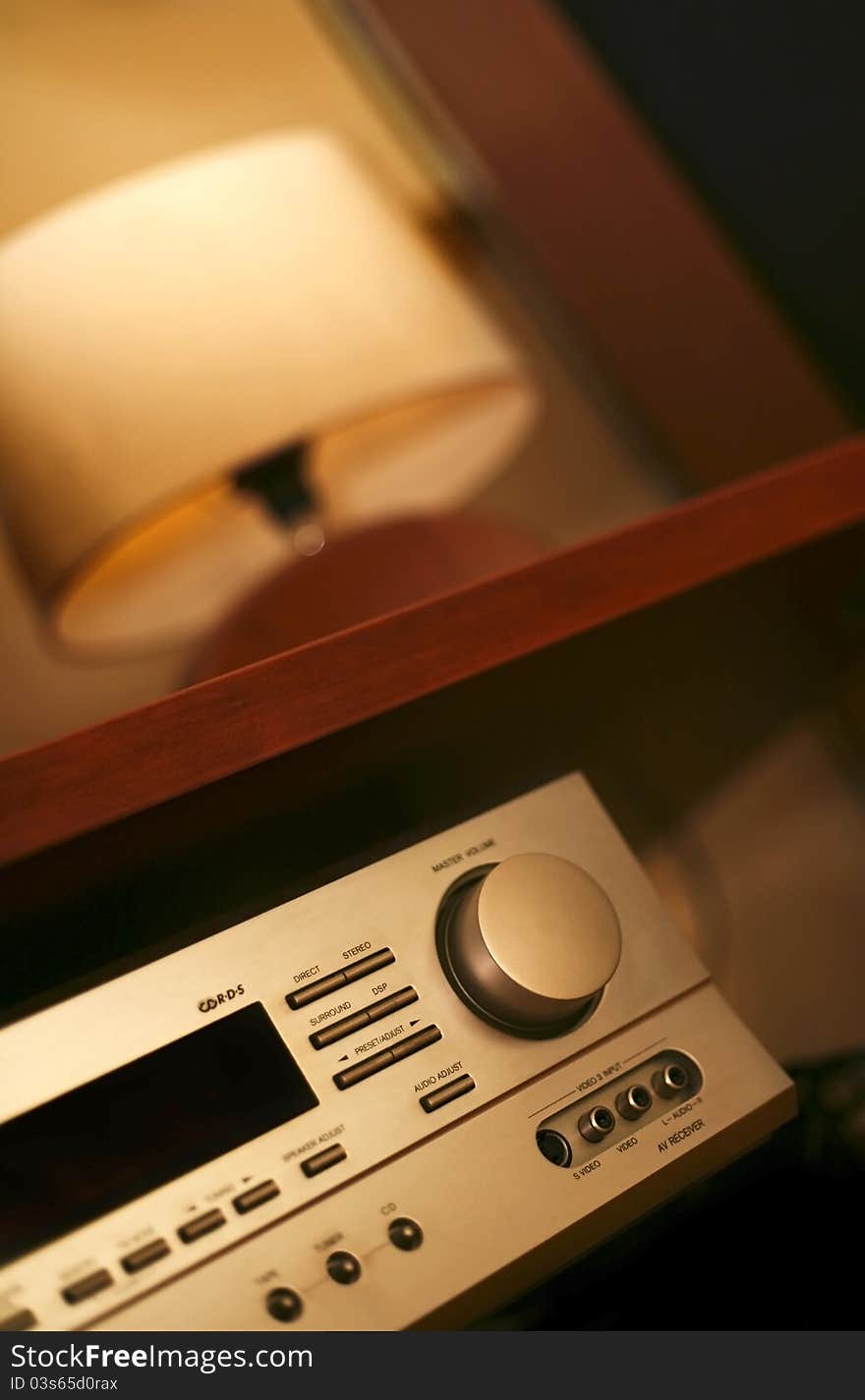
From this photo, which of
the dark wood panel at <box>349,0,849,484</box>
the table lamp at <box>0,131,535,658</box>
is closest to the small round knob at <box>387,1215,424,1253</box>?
the table lamp at <box>0,131,535,658</box>

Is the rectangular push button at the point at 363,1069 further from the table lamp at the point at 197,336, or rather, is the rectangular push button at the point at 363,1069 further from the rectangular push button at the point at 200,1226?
the table lamp at the point at 197,336

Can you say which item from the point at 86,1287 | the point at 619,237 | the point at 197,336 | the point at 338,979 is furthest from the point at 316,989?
the point at 619,237

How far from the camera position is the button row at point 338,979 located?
15.6 inches

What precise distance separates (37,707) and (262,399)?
42cm

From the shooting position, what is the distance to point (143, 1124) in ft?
1.25

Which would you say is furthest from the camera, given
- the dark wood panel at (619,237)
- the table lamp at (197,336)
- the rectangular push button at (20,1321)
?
the dark wood panel at (619,237)

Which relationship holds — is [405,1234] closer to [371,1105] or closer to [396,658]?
[371,1105]

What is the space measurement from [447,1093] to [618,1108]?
0.25 ft

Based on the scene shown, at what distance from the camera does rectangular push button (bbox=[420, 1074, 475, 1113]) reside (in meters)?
0.39

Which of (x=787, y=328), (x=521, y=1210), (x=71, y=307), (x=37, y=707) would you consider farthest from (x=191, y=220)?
(x=521, y=1210)

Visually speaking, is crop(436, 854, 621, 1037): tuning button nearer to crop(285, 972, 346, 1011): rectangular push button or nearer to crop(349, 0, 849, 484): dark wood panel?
crop(285, 972, 346, 1011): rectangular push button

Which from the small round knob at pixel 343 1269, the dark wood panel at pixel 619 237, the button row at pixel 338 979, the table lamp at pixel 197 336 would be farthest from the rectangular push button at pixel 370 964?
the dark wood panel at pixel 619 237

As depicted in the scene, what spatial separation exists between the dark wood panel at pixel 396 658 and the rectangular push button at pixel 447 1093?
0.15 metres

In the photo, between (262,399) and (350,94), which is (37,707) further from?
(350,94)
